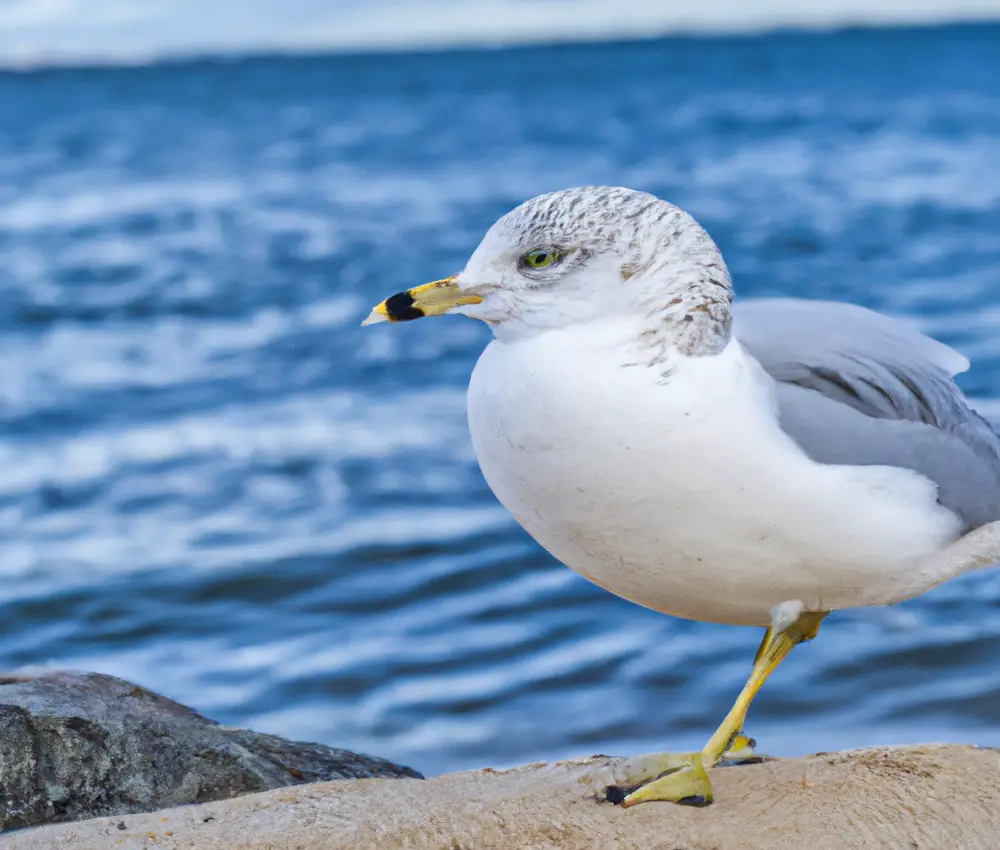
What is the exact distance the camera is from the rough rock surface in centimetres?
279

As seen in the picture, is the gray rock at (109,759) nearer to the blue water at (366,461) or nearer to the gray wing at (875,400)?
the gray wing at (875,400)

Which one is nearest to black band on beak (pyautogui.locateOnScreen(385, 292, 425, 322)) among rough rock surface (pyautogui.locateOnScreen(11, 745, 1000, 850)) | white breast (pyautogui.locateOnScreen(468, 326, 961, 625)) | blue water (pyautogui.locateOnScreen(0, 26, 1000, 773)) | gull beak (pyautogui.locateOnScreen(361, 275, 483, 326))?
gull beak (pyautogui.locateOnScreen(361, 275, 483, 326))

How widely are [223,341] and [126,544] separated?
4225 millimetres

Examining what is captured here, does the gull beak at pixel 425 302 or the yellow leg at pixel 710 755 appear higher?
the gull beak at pixel 425 302

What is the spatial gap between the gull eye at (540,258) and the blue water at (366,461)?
2.72 metres

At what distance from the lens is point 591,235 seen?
2.79 meters

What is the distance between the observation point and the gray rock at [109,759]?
3172 millimetres

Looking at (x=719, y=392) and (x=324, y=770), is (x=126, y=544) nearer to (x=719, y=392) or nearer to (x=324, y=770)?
(x=324, y=770)

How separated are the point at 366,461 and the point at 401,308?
5.30 meters

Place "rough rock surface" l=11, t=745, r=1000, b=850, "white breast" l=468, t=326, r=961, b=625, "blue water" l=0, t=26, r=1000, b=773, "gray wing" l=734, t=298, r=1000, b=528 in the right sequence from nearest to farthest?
"white breast" l=468, t=326, r=961, b=625 < "rough rock surface" l=11, t=745, r=1000, b=850 < "gray wing" l=734, t=298, r=1000, b=528 < "blue water" l=0, t=26, r=1000, b=773

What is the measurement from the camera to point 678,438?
2.68m

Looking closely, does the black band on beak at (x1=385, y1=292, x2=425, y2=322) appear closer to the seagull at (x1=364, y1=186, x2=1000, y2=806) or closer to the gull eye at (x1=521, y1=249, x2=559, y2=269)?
the seagull at (x1=364, y1=186, x2=1000, y2=806)

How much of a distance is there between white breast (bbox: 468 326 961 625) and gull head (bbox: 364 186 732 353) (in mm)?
51

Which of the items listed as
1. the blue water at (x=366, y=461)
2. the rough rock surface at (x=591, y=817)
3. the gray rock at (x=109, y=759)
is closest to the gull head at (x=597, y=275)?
the rough rock surface at (x=591, y=817)
